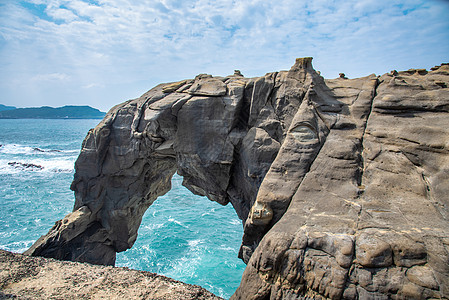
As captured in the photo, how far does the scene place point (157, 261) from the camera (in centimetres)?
1695

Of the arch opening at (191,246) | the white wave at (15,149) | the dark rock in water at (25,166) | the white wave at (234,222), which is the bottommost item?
the arch opening at (191,246)

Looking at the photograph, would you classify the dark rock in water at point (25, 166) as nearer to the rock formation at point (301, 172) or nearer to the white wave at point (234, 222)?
the white wave at point (234, 222)

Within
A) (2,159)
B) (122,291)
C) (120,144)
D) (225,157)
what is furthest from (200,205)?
(2,159)

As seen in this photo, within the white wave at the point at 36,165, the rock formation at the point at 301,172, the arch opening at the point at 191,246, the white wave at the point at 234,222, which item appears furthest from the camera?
the white wave at the point at 36,165

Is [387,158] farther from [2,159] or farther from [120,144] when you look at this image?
[2,159]

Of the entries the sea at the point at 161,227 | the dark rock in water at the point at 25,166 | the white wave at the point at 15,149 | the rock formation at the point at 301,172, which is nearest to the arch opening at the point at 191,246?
the sea at the point at 161,227

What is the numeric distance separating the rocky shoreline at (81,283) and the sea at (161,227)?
965 cm

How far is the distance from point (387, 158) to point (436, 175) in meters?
0.94

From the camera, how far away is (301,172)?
6613mm

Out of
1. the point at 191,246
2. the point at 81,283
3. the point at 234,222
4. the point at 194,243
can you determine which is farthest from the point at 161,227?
the point at 81,283

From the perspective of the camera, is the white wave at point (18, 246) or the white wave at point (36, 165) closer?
the white wave at point (18, 246)

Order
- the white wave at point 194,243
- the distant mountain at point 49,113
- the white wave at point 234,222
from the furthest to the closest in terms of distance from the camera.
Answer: the distant mountain at point 49,113, the white wave at point 234,222, the white wave at point 194,243

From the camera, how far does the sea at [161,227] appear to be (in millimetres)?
16172

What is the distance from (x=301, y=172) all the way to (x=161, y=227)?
17925 millimetres
